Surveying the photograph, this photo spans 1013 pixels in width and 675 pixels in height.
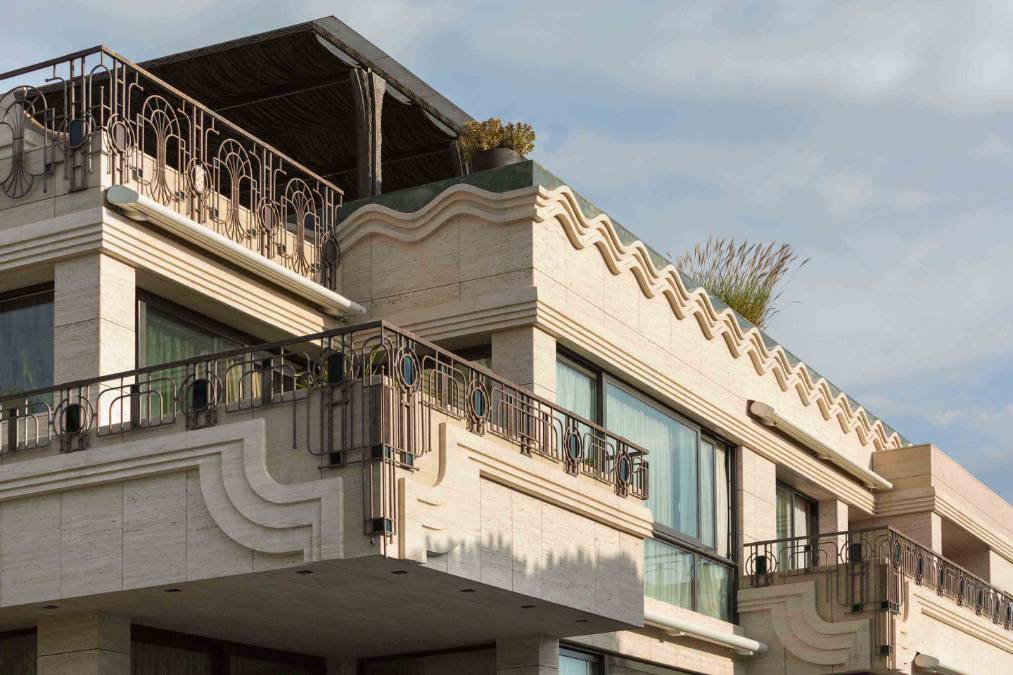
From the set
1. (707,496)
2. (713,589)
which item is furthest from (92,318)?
(713,589)

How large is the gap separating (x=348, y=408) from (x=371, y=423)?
0.98ft

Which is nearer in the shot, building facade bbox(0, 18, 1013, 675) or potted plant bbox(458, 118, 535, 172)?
building facade bbox(0, 18, 1013, 675)

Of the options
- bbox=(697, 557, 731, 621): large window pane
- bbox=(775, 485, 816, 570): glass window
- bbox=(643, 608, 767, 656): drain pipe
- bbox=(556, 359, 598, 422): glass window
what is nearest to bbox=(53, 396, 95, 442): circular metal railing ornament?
bbox=(556, 359, 598, 422): glass window

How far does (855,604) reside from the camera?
22453mm

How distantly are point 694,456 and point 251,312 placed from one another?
23.3 ft

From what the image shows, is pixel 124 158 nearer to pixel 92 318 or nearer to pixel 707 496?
pixel 92 318

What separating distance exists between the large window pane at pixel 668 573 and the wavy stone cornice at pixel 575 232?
10.3 ft

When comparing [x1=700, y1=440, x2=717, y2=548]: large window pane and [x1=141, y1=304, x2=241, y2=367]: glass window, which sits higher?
[x1=141, y1=304, x2=241, y2=367]: glass window

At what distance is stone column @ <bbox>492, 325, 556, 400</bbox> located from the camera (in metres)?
18.9

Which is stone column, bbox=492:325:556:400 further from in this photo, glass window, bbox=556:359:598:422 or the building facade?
glass window, bbox=556:359:598:422

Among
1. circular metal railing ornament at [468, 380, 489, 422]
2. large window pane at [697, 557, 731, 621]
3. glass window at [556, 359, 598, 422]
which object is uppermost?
glass window at [556, 359, 598, 422]

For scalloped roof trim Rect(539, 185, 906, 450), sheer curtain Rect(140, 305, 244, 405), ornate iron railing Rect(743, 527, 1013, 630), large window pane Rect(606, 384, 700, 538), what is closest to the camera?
sheer curtain Rect(140, 305, 244, 405)

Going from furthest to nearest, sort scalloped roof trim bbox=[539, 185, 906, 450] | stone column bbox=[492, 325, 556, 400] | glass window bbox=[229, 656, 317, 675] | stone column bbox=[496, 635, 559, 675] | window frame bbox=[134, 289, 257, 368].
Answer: scalloped roof trim bbox=[539, 185, 906, 450] < stone column bbox=[492, 325, 556, 400] < glass window bbox=[229, 656, 317, 675] < stone column bbox=[496, 635, 559, 675] < window frame bbox=[134, 289, 257, 368]

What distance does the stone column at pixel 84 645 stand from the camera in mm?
15677
